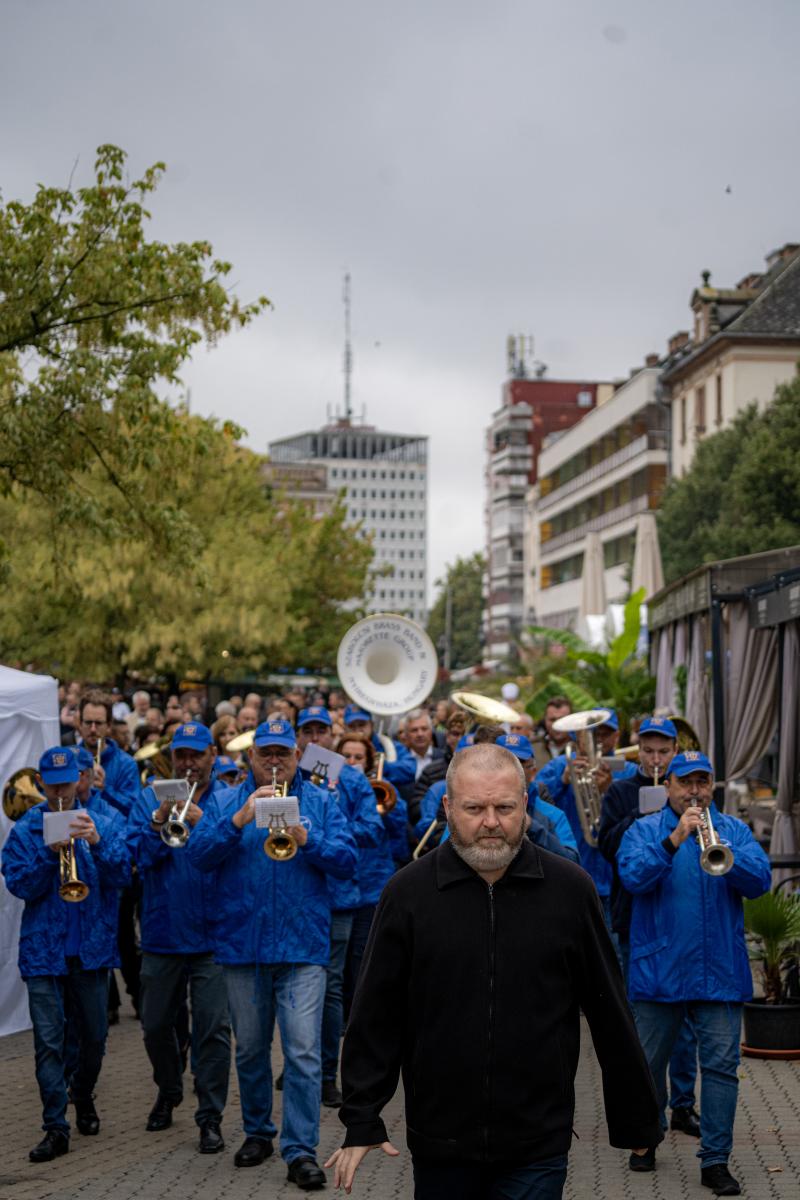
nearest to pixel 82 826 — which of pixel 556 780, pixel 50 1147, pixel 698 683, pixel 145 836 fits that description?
pixel 145 836

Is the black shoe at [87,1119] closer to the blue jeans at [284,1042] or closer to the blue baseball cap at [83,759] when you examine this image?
the blue jeans at [284,1042]

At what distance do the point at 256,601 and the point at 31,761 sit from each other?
93.1 feet

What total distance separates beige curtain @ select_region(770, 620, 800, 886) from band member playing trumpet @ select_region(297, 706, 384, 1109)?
5166 mm

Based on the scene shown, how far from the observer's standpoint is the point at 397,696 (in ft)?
62.7

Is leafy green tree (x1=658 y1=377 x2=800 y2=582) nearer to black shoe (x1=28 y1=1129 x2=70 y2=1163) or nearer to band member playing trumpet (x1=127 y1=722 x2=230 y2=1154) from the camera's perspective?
band member playing trumpet (x1=127 y1=722 x2=230 y2=1154)

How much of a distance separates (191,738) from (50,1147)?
79.1 inches

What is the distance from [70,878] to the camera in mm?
8609

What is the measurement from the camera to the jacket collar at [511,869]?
4750 millimetres

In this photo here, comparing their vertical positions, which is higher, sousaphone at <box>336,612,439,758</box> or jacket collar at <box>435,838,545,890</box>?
sousaphone at <box>336,612,439,758</box>

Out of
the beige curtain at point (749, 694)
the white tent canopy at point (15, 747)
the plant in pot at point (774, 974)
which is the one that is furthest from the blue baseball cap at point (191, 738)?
the beige curtain at point (749, 694)

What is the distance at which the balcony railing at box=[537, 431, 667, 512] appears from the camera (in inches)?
2768

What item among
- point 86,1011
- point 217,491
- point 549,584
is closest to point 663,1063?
point 86,1011

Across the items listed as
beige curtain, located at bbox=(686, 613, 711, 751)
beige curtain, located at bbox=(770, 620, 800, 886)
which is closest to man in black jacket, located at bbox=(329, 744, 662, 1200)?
beige curtain, located at bbox=(770, 620, 800, 886)

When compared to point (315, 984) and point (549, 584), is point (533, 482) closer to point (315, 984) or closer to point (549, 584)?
point (549, 584)
